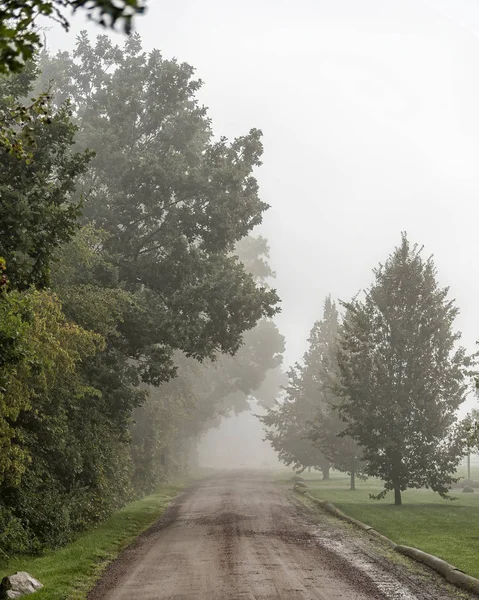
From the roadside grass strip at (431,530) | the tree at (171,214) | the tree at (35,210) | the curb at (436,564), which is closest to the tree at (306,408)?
the roadside grass strip at (431,530)

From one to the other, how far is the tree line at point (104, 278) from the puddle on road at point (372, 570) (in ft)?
24.7

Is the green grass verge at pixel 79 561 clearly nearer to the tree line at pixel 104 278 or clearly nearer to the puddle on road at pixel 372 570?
the tree line at pixel 104 278

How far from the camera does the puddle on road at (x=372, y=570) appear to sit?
1162cm

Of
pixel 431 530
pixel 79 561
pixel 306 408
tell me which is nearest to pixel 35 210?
pixel 79 561

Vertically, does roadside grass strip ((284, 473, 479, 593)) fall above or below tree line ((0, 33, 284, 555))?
below

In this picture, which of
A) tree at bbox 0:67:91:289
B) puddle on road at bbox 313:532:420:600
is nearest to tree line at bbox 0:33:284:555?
tree at bbox 0:67:91:289

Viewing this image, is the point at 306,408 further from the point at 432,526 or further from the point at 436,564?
the point at 436,564

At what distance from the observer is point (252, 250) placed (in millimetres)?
69125

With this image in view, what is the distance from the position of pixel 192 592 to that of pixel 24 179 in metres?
10.3

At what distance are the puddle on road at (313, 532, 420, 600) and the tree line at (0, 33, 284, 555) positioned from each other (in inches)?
296

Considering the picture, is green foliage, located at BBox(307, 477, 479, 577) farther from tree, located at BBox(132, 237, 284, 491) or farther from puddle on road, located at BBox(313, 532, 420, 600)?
tree, located at BBox(132, 237, 284, 491)

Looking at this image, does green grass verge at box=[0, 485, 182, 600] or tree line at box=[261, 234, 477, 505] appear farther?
tree line at box=[261, 234, 477, 505]

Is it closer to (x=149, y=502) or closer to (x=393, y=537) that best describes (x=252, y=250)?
(x=149, y=502)

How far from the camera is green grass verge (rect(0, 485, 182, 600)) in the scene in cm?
1245
